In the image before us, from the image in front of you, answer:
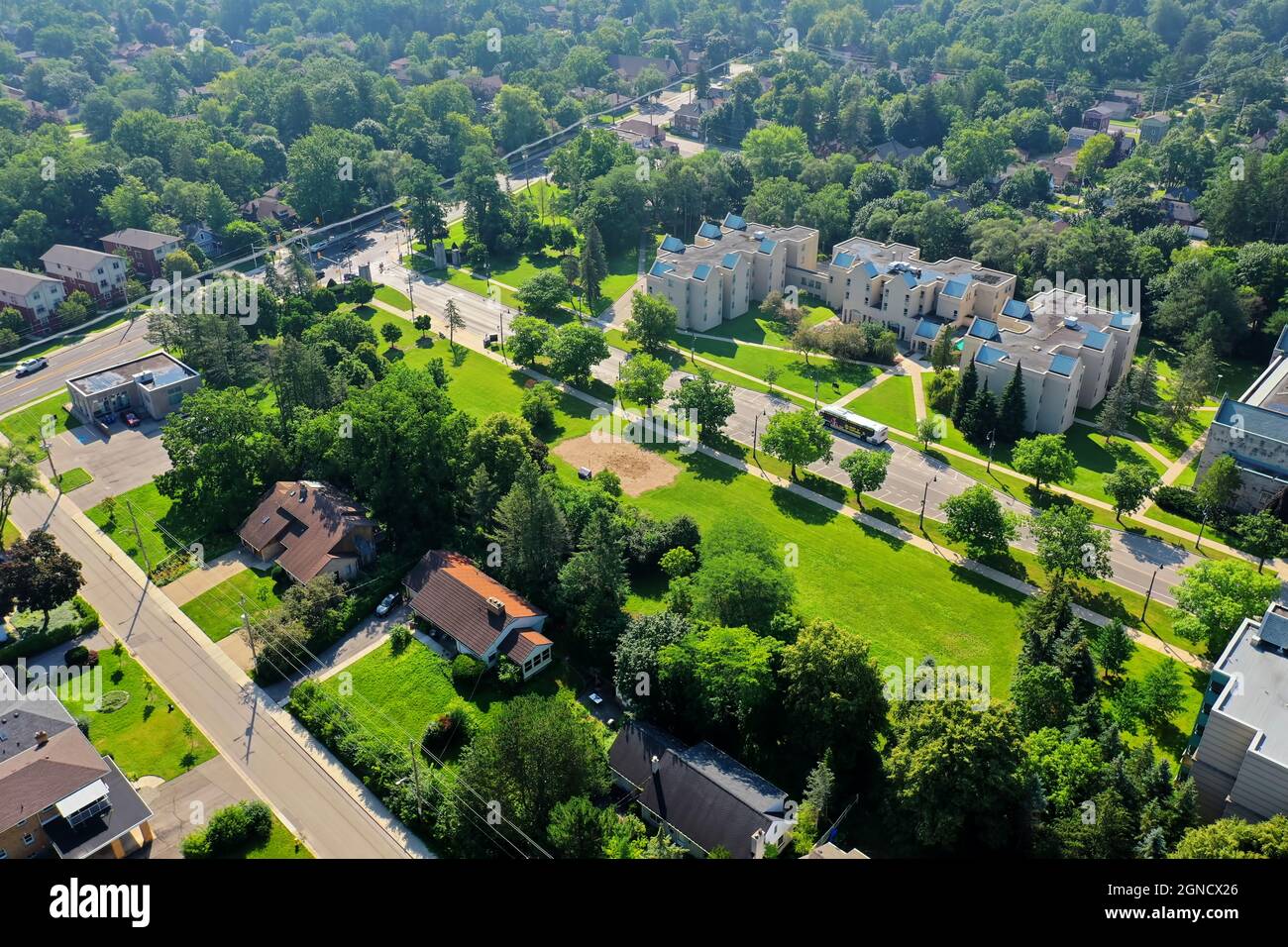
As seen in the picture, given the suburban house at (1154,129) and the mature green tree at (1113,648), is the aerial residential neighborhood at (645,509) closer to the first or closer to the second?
the mature green tree at (1113,648)

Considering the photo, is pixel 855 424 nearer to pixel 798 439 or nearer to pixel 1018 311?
pixel 798 439

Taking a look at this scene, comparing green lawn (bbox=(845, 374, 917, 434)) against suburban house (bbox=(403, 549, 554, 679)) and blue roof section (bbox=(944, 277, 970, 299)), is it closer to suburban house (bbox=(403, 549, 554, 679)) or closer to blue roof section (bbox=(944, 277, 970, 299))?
blue roof section (bbox=(944, 277, 970, 299))

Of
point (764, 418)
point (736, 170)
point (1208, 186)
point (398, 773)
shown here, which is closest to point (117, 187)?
point (736, 170)

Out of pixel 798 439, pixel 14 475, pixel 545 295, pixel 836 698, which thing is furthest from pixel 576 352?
pixel 836 698

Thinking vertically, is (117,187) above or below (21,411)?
above

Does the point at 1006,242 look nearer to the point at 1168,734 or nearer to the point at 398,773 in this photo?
the point at 1168,734

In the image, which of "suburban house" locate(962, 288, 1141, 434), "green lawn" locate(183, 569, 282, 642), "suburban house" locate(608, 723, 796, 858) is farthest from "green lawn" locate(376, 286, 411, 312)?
"suburban house" locate(608, 723, 796, 858)
